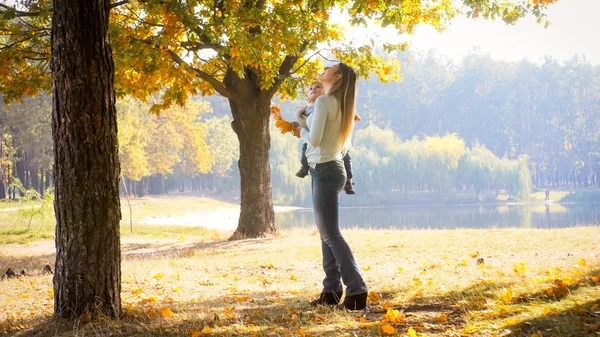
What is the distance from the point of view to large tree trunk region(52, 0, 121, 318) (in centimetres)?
457

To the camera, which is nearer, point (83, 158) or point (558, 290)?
point (558, 290)

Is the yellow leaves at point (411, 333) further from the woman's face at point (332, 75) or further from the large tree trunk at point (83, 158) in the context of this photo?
the large tree trunk at point (83, 158)

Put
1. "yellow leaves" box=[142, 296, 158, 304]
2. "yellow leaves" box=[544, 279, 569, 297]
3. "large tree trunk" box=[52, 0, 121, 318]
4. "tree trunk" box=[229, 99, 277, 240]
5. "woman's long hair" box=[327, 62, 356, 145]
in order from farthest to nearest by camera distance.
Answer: "tree trunk" box=[229, 99, 277, 240] < "yellow leaves" box=[142, 296, 158, 304] < "woman's long hair" box=[327, 62, 356, 145] < "large tree trunk" box=[52, 0, 121, 318] < "yellow leaves" box=[544, 279, 569, 297]

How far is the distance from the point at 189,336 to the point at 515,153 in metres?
105

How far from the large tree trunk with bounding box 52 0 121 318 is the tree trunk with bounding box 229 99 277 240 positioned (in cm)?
898

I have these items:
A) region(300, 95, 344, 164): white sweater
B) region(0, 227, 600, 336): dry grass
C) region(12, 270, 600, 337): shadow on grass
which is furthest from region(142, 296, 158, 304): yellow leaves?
region(300, 95, 344, 164): white sweater

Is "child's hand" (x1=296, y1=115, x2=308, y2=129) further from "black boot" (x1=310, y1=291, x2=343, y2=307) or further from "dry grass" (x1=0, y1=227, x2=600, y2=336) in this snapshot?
"dry grass" (x1=0, y1=227, x2=600, y2=336)

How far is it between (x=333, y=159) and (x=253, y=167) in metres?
9.18

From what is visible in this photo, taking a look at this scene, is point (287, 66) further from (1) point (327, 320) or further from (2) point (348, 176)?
(1) point (327, 320)

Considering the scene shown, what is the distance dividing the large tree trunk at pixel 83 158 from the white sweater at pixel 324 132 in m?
1.57

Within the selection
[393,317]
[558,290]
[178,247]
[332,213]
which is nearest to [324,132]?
[332,213]

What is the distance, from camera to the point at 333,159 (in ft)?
15.8

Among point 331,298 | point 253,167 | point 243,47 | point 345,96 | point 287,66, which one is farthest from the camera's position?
point 287,66

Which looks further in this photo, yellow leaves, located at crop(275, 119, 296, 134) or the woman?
yellow leaves, located at crop(275, 119, 296, 134)
